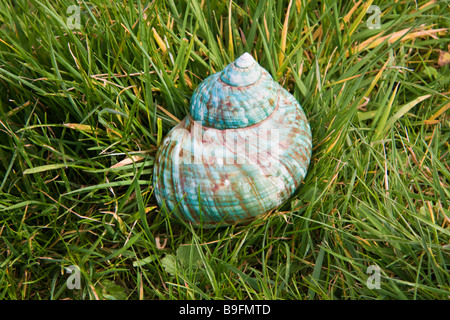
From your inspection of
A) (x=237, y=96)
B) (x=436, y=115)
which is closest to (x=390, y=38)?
(x=436, y=115)

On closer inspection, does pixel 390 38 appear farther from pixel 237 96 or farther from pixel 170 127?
pixel 170 127

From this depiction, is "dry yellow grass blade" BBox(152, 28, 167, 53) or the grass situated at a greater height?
"dry yellow grass blade" BBox(152, 28, 167, 53)

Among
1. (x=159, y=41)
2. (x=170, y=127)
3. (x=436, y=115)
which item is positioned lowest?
(x=436, y=115)

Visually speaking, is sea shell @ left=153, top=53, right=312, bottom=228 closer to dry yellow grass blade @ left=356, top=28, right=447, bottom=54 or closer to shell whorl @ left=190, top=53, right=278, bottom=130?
shell whorl @ left=190, top=53, right=278, bottom=130

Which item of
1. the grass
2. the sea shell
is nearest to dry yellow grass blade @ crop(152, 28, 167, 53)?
the grass

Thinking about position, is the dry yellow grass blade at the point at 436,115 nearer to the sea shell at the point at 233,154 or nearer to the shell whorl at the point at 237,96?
the sea shell at the point at 233,154

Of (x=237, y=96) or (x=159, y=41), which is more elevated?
(x=159, y=41)
